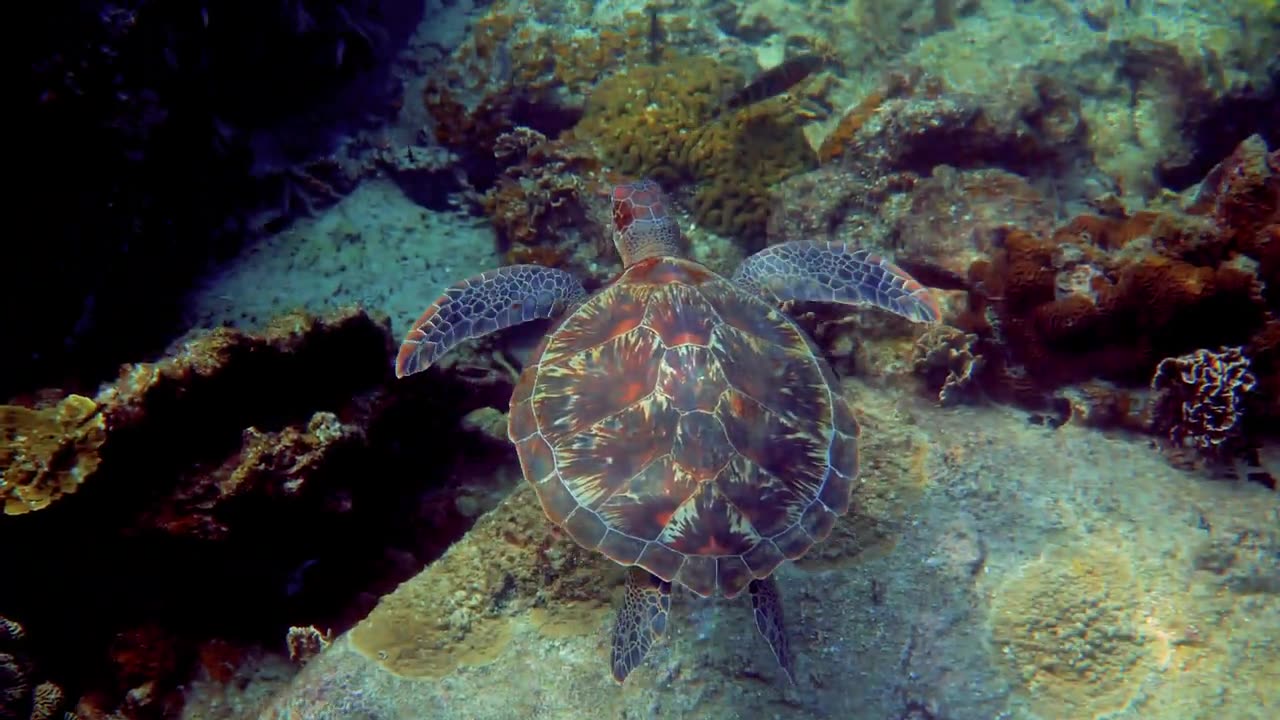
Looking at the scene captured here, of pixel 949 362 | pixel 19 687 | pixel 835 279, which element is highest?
pixel 835 279

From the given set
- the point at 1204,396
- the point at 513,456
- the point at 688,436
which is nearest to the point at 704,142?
the point at 513,456

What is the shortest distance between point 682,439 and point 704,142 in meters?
4.18

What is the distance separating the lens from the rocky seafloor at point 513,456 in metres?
2.89

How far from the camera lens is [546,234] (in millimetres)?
5895

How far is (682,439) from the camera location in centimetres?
277

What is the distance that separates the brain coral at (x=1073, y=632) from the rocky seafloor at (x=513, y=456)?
0.01 m

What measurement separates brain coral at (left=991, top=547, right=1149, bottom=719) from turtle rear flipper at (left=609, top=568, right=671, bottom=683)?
5.33 ft

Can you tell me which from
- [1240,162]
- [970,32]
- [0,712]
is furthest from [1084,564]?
[970,32]

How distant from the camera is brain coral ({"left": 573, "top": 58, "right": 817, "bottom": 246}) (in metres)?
5.82

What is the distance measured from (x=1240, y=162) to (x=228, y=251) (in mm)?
7901

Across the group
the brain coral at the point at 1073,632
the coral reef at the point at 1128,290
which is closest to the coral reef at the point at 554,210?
the coral reef at the point at 1128,290

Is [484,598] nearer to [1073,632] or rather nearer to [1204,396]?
[1073,632]

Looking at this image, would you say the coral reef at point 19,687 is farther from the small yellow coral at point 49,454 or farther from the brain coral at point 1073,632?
the brain coral at point 1073,632

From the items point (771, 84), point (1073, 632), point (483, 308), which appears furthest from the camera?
point (771, 84)
